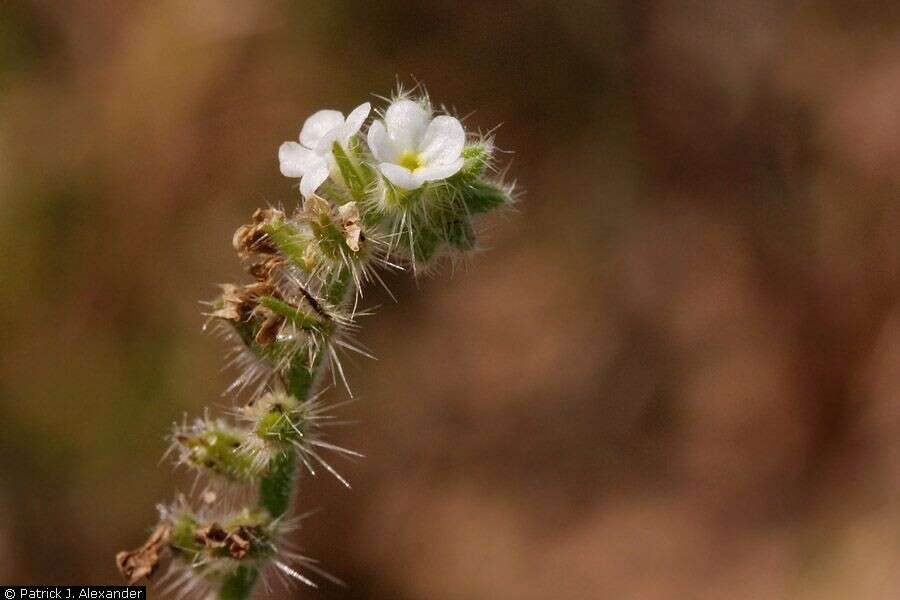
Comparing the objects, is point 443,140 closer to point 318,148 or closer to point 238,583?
point 318,148

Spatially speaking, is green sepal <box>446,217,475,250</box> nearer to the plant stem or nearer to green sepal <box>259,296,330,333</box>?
the plant stem

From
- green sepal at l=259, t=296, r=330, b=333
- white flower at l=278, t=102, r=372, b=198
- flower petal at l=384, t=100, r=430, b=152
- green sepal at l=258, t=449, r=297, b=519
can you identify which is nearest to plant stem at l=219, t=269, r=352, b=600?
green sepal at l=258, t=449, r=297, b=519

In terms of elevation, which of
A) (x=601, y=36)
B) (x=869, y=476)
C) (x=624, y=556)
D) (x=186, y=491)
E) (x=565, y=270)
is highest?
(x=601, y=36)

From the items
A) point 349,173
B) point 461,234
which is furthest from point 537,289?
point 349,173

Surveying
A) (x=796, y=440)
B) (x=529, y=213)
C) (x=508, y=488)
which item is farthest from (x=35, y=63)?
(x=796, y=440)

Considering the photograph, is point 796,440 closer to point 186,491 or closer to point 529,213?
point 529,213

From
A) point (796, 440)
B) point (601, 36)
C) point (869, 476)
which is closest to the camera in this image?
point (869, 476)

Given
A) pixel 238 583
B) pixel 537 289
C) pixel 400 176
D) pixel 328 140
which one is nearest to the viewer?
pixel 400 176
